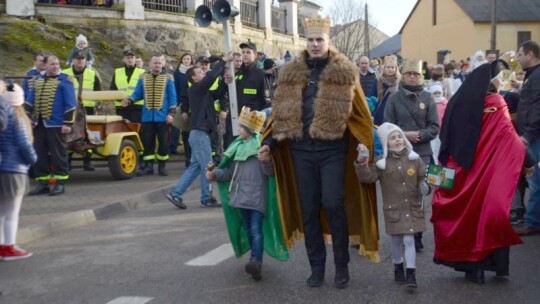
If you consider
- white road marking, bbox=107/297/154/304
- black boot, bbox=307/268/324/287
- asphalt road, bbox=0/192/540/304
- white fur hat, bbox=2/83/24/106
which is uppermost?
white fur hat, bbox=2/83/24/106

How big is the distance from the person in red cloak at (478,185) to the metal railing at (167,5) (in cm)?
1872

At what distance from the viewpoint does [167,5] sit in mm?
24531

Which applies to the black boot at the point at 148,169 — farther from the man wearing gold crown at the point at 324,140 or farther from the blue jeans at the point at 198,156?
the man wearing gold crown at the point at 324,140

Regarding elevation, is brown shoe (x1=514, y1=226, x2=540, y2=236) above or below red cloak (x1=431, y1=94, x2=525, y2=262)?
below

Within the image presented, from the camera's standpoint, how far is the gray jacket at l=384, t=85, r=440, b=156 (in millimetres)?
7520

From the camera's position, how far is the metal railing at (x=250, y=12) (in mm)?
29516

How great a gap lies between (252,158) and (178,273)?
1234mm

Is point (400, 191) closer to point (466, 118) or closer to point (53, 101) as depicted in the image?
point (466, 118)

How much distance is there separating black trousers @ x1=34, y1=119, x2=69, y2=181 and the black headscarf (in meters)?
6.25

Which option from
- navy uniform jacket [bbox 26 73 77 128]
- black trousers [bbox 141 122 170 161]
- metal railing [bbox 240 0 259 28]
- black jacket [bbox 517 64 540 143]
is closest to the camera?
black jacket [bbox 517 64 540 143]

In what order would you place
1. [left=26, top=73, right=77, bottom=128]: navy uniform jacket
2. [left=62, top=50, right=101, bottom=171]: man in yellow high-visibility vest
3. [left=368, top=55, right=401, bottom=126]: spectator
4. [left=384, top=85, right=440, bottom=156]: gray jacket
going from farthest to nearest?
[left=62, top=50, right=101, bottom=171]: man in yellow high-visibility vest < [left=26, top=73, right=77, bottom=128]: navy uniform jacket < [left=368, top=55, right=401, bottom=126]: spectator < [left=384, top=85, right=440, bottom=156]: gray jacket

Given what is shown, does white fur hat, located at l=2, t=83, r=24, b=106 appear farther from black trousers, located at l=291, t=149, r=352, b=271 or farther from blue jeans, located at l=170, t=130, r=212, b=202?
blue jeans, located at l=170, t=130, r=212, b=202

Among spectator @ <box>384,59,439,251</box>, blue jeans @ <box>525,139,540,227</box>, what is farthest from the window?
spectator @ <box>384,59,439,251</box>

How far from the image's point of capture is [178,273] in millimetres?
6938
